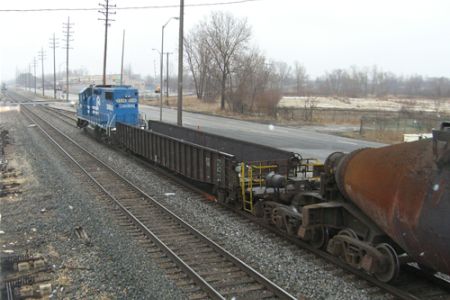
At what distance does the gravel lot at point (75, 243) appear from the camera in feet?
23.9

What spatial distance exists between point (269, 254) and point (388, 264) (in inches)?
96.0

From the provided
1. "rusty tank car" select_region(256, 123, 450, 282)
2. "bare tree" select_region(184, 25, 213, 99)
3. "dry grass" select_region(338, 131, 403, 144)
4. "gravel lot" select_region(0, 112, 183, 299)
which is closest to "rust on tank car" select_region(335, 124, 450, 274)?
"rusty tank car" select_region(256, 123, 450, 282)

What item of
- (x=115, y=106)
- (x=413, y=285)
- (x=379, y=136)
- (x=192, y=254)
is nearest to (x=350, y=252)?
(x=413, y=285)

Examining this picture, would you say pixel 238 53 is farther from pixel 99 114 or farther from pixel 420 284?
pixel 420 284

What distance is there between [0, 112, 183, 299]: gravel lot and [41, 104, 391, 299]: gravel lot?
1.75 metres

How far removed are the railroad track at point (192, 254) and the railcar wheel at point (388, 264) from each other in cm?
153

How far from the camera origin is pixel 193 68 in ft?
267

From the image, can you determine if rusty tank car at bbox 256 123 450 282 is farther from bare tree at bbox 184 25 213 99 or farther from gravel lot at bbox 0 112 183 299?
bare tree at bbox 184 25 213 99

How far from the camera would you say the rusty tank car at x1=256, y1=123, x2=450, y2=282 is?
596cm

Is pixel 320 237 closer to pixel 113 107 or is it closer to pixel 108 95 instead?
pixel 113 107

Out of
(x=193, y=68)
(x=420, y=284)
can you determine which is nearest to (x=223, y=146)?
(x=420, y=284)

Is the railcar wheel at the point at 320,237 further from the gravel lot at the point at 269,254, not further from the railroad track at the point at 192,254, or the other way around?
the railroad track at the point at 192,254

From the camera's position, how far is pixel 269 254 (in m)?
8.78

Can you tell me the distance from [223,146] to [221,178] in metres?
3.56
